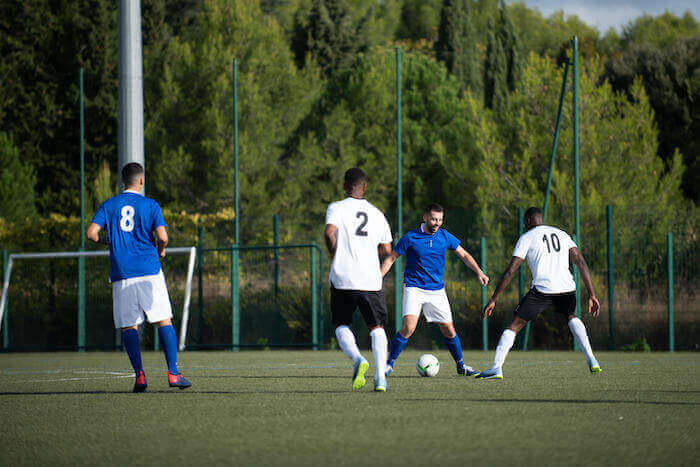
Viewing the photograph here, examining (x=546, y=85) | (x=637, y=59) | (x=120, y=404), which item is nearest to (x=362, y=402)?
(x=120, y=404)

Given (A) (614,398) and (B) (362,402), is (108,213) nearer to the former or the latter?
(B) (362,402)

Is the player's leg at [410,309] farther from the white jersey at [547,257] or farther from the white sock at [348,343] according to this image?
the white sock at [348,343]

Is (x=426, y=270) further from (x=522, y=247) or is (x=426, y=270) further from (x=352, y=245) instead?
(x=352, y=245)

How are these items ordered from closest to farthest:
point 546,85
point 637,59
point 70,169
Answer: point 546,85, point 70,169, point 637,59

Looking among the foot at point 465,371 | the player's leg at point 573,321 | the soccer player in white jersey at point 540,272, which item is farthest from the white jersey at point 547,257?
the foot at point 465,371

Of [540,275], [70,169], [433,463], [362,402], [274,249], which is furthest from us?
[70,169]

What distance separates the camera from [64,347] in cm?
2106

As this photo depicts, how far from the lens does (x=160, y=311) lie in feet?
28.8

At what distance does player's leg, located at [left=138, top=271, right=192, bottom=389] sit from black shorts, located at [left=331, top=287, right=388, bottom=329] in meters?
1.48

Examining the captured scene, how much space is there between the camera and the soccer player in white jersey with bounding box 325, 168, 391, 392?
8.32m

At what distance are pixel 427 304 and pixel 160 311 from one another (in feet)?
9.50

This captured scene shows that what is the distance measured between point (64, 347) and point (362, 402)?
48.8ft

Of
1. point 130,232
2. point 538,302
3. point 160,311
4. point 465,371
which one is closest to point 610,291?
point 465,371

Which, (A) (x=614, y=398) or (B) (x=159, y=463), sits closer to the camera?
(B) (x=159, y=463)
